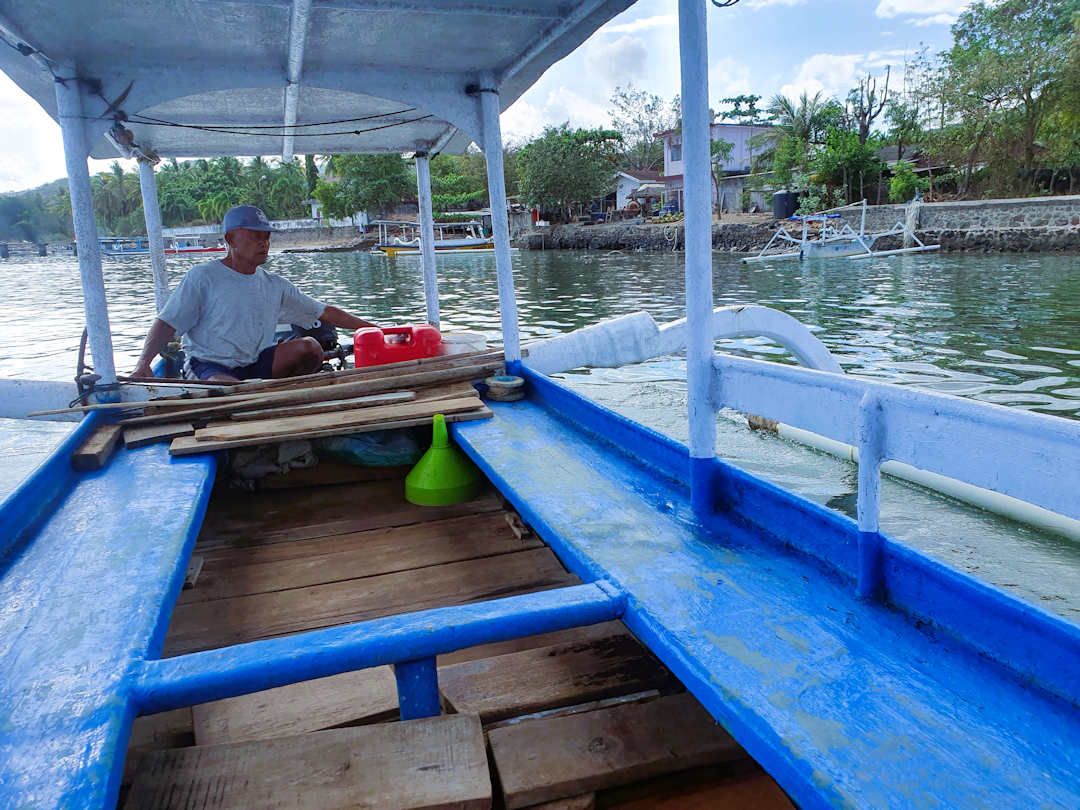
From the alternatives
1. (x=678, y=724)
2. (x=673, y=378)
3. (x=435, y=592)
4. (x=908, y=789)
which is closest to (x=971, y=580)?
(x=908, y=789)

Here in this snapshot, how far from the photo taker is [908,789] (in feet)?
4.07

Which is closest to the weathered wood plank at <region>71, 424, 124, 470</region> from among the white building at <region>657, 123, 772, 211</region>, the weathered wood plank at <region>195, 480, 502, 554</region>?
the weathered wood plank at <region>195, 480, 502, 554</region>

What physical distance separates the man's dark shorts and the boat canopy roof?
1.53m

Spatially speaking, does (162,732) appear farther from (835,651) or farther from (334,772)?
(835,651)

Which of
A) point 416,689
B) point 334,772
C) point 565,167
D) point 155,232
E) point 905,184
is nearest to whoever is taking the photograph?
point 334,772

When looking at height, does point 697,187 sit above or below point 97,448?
above

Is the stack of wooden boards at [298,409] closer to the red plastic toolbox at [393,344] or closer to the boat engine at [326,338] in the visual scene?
the red plastic toolbox at [393,344]

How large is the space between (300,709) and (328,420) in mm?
1915

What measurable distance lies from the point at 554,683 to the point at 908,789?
3.29 ft

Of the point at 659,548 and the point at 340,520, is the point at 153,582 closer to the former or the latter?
the point at 340,520

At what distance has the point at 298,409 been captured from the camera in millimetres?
3883

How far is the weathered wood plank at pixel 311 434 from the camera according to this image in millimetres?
3365

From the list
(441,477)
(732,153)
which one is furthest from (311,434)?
(732,153)

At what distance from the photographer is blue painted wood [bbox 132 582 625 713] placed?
161 cm
